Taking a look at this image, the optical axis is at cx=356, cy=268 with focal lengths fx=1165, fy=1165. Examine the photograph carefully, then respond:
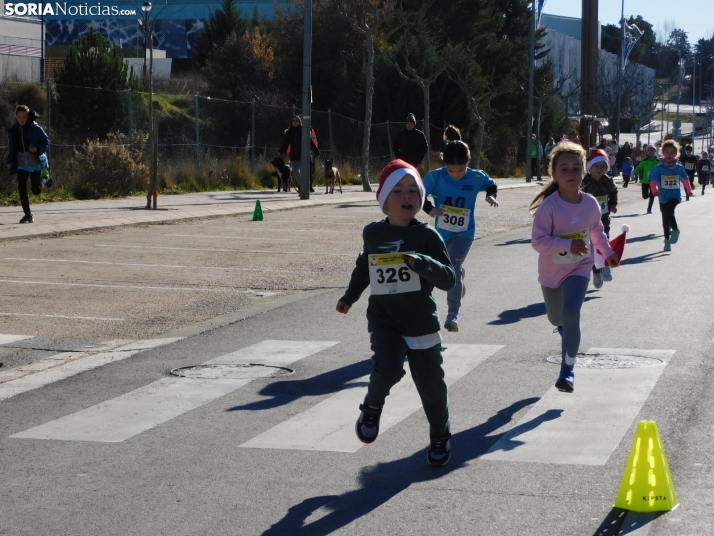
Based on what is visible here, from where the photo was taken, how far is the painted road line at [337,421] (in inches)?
245

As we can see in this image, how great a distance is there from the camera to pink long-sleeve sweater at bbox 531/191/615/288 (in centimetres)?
757

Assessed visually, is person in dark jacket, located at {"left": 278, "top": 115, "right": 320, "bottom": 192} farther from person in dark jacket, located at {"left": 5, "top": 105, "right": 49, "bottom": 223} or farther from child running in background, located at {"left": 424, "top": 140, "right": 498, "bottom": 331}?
child running in background, located at {"left": 424, "top": 140, "right": 498, "bottom": 331}

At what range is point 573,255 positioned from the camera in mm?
7449

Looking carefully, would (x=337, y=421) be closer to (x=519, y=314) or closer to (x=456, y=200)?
(x=456, y=200)

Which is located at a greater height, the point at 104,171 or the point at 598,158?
the point at 598,158

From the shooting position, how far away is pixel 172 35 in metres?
83.9

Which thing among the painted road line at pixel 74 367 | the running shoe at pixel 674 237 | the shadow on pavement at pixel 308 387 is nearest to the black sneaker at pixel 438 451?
the shadow on pavement at pixel 308 387

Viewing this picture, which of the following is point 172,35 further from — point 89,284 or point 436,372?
point 436,372

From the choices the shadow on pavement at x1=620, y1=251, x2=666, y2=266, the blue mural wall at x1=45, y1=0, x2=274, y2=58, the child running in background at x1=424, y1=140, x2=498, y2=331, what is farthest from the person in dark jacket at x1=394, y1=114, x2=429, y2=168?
the blue mural wall at x1=45, y1=0, x2=274, y2=58

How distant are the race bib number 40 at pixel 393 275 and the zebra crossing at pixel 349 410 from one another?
97 cm

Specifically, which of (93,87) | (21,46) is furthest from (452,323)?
(21,46)

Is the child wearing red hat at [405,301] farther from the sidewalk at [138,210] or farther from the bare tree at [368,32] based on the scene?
the bare tree at [368,32]

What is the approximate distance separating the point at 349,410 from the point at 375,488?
1631 mm

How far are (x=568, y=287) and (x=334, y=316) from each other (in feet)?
12.0
